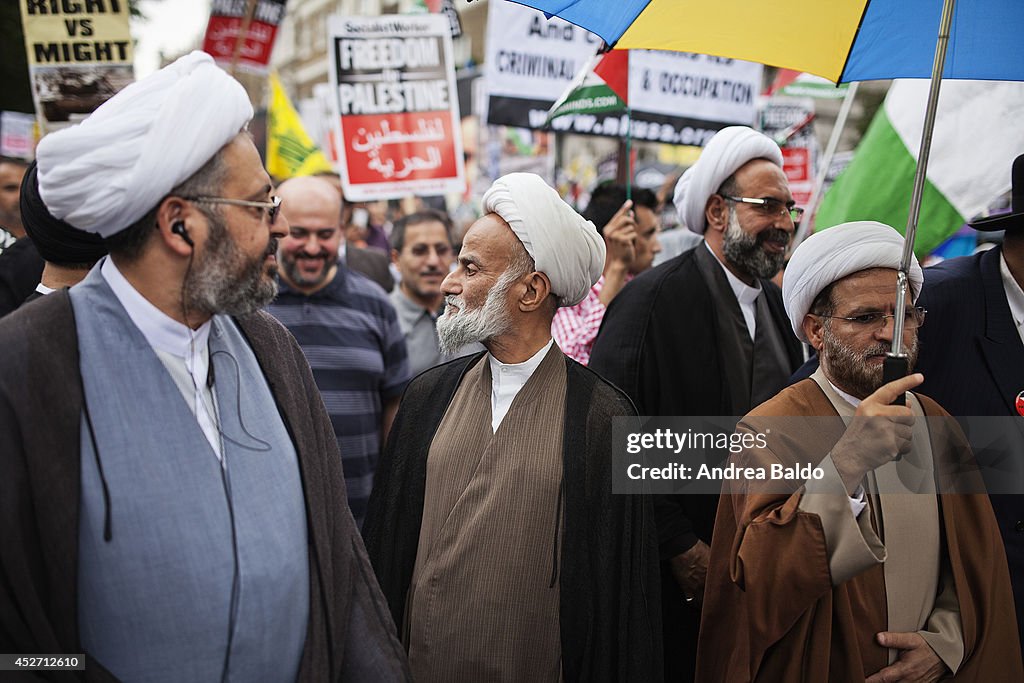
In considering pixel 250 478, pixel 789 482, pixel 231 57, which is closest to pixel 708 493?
pixel 789 482

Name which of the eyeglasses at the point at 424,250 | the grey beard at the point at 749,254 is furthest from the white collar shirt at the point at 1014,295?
the eyeglasses at the point at 424,250

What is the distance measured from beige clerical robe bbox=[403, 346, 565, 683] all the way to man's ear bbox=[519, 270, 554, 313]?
0.34m

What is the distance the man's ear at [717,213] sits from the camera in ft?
13.5

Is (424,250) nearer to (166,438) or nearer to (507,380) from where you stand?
(507,380)

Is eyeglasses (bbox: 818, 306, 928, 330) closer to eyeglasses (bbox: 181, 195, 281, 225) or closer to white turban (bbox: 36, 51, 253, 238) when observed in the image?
eyeglasses (bbox: 181, 195, 281, 225)

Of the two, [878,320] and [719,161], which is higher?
[719,161]

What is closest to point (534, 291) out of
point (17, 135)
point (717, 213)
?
point (717, 213)

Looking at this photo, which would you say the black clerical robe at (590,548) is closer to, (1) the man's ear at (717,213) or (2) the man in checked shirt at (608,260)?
(1) the man's ear at (717,213)

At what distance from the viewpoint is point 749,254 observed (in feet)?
A: 13.1

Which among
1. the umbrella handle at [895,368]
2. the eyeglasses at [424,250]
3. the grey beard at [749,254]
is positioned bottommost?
the eyeglasses at [424,250]

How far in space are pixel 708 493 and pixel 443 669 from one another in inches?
57.2

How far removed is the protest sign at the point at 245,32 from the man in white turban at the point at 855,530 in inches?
277

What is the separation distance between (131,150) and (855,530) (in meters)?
1.91

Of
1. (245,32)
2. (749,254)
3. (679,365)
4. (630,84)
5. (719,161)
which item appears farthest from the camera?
(245,32)
